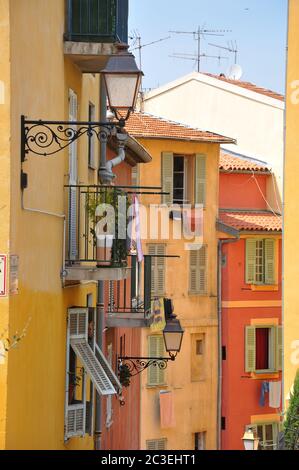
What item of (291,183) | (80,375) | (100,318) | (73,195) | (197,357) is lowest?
(197,357)

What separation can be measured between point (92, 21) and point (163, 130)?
21719 mm

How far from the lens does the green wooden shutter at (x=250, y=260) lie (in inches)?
1522

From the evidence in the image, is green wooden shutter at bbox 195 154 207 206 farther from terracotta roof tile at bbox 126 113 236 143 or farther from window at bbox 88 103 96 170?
window at bbox 88 103 96 170

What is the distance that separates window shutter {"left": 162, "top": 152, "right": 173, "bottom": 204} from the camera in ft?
120

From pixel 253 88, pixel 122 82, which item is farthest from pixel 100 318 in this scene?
pixel 253 88

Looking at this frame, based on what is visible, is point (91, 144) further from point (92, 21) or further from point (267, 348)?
point (267, 348)

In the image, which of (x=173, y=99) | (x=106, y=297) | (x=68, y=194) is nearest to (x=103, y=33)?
(x=68, y=194)

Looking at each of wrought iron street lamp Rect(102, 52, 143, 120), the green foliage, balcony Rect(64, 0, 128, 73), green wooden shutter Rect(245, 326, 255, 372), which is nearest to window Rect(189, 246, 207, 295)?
green wooden shutter Rect(245, 326, 255, 372)

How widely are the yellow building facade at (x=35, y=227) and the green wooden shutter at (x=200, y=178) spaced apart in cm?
2122

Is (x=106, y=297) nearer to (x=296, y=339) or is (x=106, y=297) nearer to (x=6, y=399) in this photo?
(x=296, y=339)

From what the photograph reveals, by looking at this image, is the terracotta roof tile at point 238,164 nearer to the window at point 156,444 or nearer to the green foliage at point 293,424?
the window at point 156,444

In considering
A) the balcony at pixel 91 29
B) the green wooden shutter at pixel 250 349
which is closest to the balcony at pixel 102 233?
the balcony at pixel 91 29

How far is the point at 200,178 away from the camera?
37500mm

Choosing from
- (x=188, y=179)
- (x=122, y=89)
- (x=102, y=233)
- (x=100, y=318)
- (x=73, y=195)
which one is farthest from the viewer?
(x=188, y=179)
